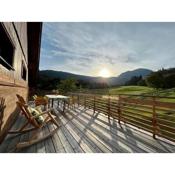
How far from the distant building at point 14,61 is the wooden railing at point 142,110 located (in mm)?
2337

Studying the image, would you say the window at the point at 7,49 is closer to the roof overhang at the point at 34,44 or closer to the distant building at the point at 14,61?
the distant building at the point at 14,61

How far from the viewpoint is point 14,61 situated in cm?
419

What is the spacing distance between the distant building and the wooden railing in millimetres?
2337

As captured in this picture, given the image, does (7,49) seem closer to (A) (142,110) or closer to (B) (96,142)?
(B) (96,142)

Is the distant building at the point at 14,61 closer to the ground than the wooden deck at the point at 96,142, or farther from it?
farther from it

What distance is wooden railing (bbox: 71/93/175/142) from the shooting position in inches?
128

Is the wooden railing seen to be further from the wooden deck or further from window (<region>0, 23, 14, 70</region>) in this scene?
window (<region>0, 23, 14, 70</region>)

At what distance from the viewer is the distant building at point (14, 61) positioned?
9.62 feet

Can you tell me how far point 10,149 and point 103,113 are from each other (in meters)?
3.65

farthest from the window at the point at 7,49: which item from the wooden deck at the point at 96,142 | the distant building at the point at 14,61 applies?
the wooden deck at the point at 96,142
